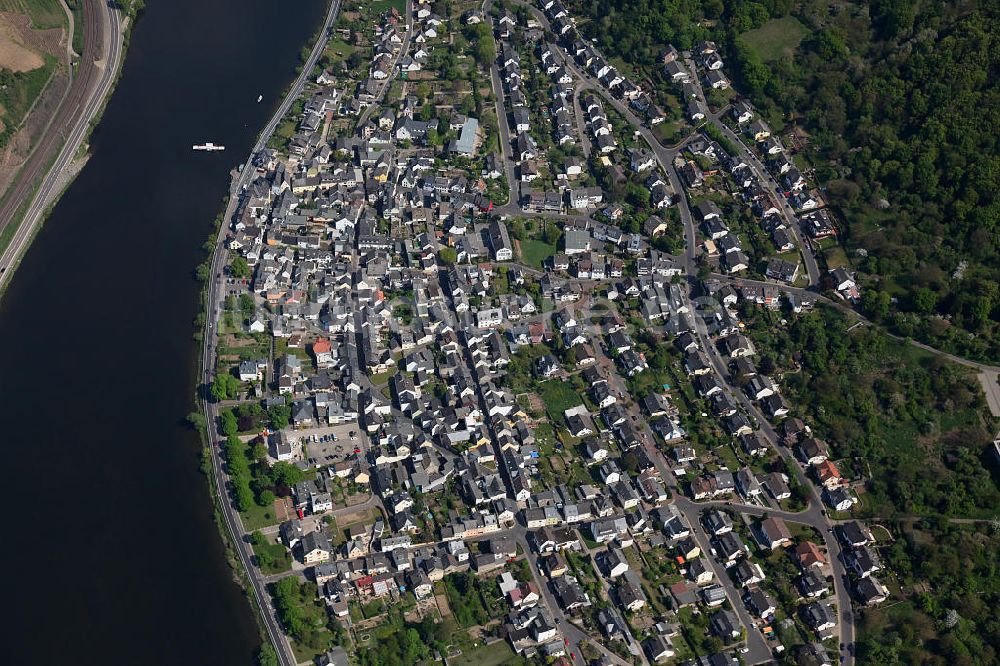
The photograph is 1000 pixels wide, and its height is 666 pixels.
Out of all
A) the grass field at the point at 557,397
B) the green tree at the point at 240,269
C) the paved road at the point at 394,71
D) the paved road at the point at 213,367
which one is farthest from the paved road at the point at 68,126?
the grass field at the point at 557,397

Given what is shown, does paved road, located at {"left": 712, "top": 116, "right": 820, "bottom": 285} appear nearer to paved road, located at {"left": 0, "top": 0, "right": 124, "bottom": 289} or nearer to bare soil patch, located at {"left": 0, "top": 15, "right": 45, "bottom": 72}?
paved road, located at {"left": 0, "top": 0, "right": 124, "bottom": 289}

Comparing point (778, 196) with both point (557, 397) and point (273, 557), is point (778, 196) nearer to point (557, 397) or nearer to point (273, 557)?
point (557, 397)

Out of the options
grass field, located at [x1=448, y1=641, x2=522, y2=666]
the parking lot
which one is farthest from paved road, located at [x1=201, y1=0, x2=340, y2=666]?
grass field, located at [x1=448, y1=641, x2=522, y2=666]

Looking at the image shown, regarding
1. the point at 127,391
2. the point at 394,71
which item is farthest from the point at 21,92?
the point at 127,391

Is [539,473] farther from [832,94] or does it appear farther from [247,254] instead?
[832,94]

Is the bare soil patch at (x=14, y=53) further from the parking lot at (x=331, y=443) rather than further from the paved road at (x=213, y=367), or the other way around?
the parking lot at (x=331, y=443)

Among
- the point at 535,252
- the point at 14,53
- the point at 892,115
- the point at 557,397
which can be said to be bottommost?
the point at 557,397

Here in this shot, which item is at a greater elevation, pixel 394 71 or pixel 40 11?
pixel 40 11
